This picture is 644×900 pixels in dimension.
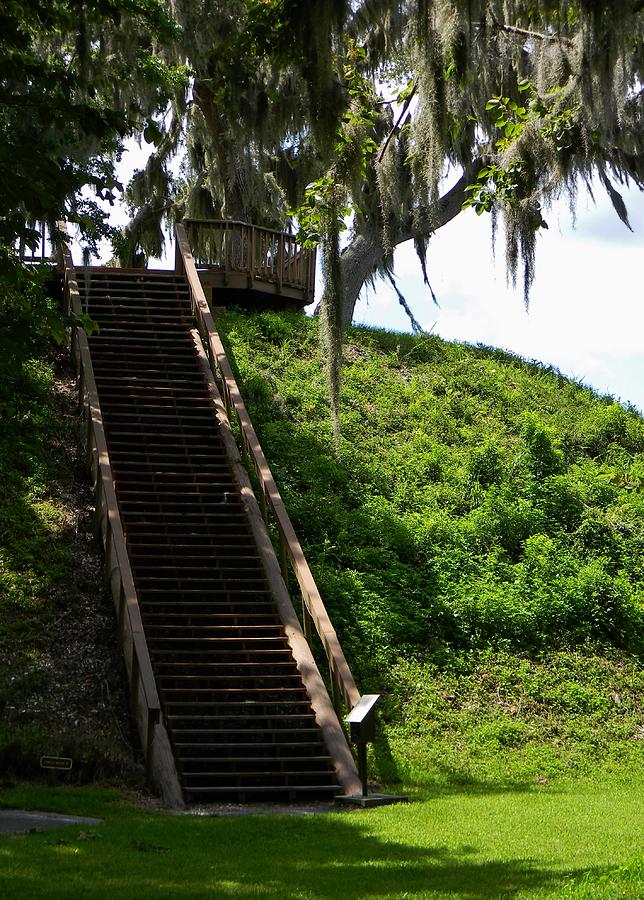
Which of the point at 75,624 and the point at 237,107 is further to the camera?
the point at 75,624

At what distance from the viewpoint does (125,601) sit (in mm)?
11945

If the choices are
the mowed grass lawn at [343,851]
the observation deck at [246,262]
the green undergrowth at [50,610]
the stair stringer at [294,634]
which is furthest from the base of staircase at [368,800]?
the observation deck at [246,262]

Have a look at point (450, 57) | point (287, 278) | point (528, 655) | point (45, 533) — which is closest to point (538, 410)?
point (287, 278)

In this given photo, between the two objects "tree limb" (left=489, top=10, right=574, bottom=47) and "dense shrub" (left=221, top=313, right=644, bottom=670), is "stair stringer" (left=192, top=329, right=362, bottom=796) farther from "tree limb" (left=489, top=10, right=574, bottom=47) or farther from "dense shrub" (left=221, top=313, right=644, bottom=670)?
"tree limb" (left=489, top=10, right=574, bottom=47)

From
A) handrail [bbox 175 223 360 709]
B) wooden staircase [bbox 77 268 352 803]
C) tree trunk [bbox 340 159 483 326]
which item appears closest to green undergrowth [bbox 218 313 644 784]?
handrail [bbox 175 223 360 709]

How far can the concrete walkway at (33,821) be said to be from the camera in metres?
7.92

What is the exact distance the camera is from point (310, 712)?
11750mm

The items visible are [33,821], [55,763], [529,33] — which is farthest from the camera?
[529,33]

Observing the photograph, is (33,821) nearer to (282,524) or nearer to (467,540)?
(282,524)

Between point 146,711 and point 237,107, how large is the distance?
19.4 feet

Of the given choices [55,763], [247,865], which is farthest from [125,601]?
[247,865]

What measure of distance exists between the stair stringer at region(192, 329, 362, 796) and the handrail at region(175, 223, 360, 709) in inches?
6.8

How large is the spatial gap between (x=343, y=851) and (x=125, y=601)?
16.8 ft

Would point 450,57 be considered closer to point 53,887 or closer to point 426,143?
point 426,143
